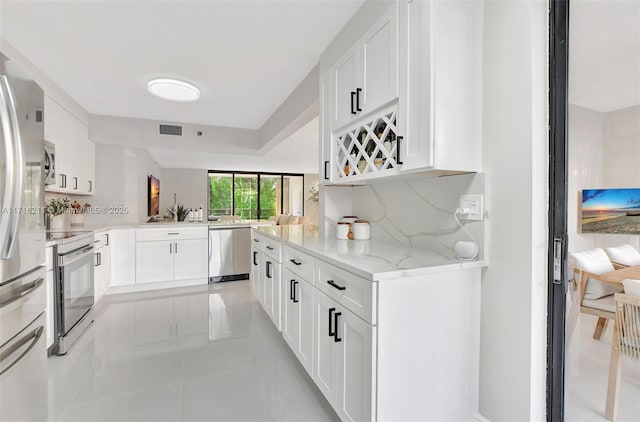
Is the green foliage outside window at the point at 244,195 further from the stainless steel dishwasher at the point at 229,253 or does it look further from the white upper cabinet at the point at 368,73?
the white upper cabinet at the point at 368,73

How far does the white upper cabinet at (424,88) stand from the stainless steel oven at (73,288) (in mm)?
2506

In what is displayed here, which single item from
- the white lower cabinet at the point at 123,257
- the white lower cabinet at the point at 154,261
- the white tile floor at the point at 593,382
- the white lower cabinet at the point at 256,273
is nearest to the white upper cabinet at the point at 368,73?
the white tile floor at the point at 593,382

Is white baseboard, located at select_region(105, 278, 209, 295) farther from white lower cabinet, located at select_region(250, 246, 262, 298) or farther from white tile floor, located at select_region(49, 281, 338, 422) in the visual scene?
white lower cabinet, located at select_region(250, 246, 262, 298)

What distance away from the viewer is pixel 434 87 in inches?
51.0

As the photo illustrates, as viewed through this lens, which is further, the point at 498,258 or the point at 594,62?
the point at 498,258

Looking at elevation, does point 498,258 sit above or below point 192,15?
below

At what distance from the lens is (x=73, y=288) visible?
8.18 feet

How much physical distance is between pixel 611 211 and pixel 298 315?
1632mm

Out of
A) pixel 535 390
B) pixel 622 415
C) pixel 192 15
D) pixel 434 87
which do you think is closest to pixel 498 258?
pixel 535 390

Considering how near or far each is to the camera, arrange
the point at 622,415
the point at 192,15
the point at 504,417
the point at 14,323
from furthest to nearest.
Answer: the point at 192,15, the point at 504,417, the point at 14,323, the point at 622,415

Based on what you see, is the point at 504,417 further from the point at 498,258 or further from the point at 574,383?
the point at 498,258

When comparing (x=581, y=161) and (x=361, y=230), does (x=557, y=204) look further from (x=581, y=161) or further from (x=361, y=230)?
(x=361, y=230)

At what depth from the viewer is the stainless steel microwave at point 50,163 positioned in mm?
2816

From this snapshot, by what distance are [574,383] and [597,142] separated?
989 millimetres
